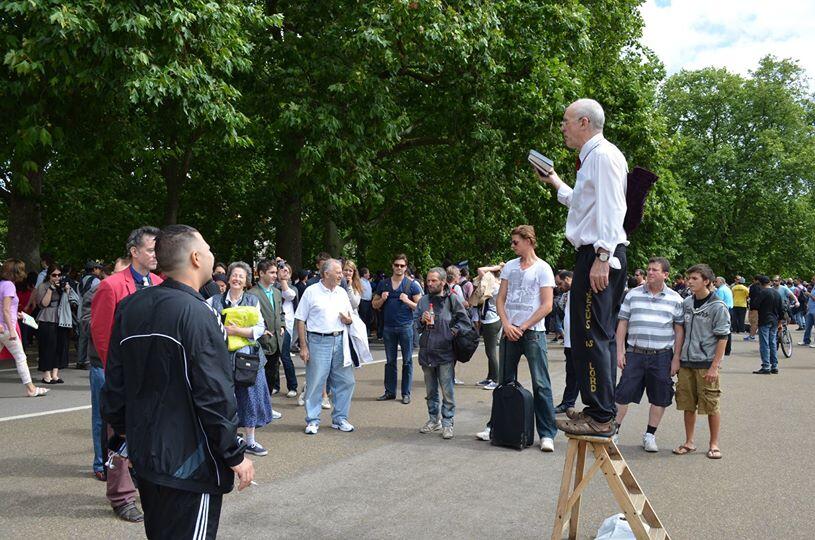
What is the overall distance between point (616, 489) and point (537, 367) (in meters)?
3.48

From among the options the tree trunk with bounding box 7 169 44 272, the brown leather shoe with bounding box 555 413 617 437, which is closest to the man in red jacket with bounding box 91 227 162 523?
the brown leather shoe with bounding box 555 413 617 437

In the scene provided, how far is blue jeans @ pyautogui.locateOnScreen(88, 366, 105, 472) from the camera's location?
5820mm

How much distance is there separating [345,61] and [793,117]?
38.8m

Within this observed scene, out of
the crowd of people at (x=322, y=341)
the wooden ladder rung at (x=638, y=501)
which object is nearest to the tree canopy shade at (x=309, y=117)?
the crowd of people at (x=322, y=341)

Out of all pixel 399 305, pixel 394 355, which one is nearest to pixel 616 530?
pixel 394 355

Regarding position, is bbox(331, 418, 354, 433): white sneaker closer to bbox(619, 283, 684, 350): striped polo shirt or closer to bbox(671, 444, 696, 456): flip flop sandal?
bbox(619, 283, 684, 350): striped polo shirt

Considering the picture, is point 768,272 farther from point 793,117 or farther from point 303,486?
point 303,486

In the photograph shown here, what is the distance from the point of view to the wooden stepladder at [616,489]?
12.5ft

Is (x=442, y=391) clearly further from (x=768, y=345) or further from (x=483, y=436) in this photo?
(x=768, y=345)

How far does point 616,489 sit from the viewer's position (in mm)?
3873

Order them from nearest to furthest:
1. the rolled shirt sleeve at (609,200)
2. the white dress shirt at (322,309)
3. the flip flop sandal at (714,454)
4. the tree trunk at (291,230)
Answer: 1. the rolled shirt sleeve at (609,200)
2. the flip flop sandal at (714,454)
3. the white dress shirt at (322,309)
4. the tree trunk at (291,230)

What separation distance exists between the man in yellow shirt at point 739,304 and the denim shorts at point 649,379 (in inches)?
799

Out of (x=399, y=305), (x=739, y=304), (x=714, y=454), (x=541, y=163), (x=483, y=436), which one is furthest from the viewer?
(x=739, y=304)

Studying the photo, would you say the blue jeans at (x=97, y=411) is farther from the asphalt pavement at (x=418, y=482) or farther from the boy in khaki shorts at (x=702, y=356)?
the boy in khaki shorts at (x=702, y=356)
